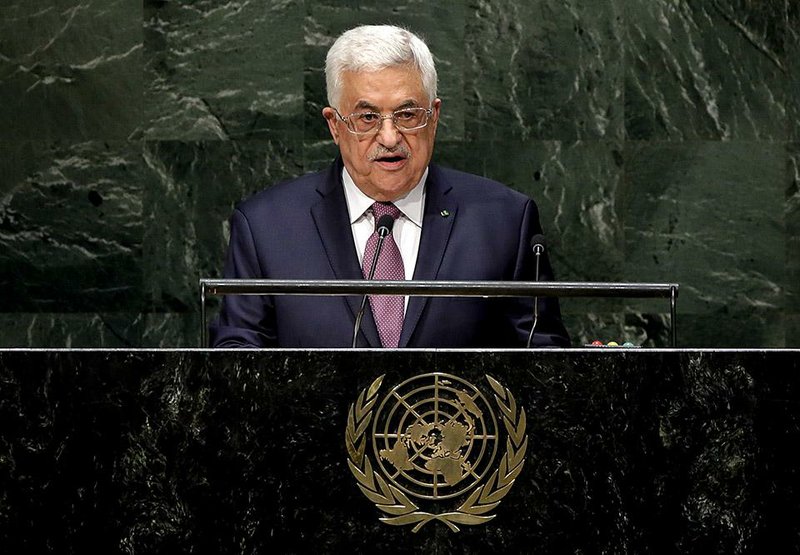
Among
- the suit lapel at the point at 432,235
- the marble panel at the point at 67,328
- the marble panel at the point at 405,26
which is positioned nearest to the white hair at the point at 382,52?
the suit lapel at the point at 432,235

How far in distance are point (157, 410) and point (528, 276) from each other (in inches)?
57.4

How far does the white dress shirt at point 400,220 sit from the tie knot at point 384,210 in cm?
1

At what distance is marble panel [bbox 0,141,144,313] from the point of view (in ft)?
15.9

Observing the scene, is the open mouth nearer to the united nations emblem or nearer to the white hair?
the white hair

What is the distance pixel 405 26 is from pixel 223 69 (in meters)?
0.75

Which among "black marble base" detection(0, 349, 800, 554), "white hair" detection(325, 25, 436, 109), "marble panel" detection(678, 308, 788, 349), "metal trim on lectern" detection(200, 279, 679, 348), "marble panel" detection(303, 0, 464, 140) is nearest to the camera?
"black marble base" detection(0, 349, 800, 554)

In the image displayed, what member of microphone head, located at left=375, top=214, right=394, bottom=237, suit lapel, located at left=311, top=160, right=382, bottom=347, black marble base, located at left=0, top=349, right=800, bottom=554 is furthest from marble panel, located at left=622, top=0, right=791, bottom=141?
black marble base, located at left=0, top=349, right=800, bottom=554

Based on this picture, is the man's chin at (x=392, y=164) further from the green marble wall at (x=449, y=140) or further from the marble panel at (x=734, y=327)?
the marble panel at (x=734, y=327)

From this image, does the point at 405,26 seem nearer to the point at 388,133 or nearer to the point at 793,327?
the point at 388,133

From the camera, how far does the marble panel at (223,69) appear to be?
483 centimetres

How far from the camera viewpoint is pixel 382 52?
3.29 meters

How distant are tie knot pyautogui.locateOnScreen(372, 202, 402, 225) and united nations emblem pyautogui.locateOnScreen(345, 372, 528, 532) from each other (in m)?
1.20

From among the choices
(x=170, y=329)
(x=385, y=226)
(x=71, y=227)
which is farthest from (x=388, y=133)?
(x=71, y=227)

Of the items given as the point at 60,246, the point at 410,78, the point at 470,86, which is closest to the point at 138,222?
the point at 60,246
